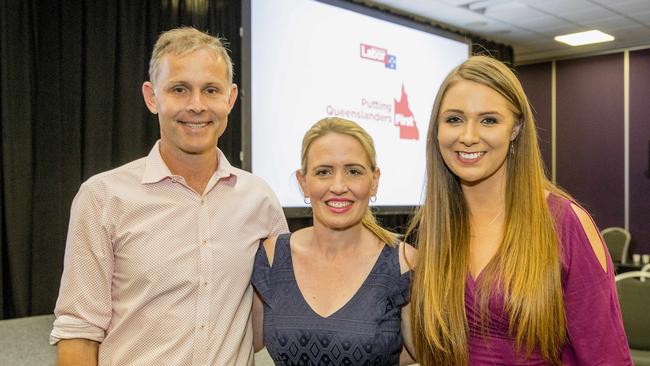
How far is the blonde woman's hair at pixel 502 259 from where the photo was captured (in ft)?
5.08

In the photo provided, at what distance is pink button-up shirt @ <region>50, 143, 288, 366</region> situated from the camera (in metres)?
1.70

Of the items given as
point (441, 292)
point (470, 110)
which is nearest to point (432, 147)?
point (470, 110)

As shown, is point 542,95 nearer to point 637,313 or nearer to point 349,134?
point 637,313

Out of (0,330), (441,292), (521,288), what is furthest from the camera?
(0,330)

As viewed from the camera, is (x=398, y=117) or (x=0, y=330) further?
(x=398, y=117)

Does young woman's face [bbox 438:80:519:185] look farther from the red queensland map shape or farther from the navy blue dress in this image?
the red queensland map shape

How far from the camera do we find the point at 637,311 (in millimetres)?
3256

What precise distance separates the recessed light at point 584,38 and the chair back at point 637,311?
196 inches

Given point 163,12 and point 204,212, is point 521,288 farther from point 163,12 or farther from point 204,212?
point 163,12

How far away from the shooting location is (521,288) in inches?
61.0

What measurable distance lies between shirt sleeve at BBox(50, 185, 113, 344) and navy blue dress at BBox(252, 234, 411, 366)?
1.43ft

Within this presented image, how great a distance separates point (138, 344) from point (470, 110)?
1.10 metres

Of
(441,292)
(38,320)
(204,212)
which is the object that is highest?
(204,212)

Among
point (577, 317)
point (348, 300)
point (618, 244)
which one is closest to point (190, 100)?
point (348, 300)
